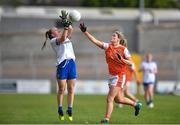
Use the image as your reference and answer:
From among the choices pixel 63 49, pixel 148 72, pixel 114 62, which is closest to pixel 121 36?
pixel 114 62

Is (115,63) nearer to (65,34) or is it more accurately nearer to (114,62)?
(114,62)

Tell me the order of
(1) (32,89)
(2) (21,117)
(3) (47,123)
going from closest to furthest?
(3) (47,123) < (2) (21,117) < (1) (32,89)

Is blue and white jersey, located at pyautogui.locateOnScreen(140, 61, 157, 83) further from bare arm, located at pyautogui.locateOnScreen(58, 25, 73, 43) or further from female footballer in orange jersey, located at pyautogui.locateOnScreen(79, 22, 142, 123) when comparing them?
bare arm, located at pyautogui.locateOnScreen(58, 25, 73, 43)

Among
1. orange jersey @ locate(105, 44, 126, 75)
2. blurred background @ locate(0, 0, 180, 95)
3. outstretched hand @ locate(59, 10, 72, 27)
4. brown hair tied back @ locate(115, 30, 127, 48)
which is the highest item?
outstretched hand @ locate(59, 10, 72, 27)

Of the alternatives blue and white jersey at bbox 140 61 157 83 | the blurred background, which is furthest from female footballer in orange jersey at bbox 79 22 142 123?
the blurred background

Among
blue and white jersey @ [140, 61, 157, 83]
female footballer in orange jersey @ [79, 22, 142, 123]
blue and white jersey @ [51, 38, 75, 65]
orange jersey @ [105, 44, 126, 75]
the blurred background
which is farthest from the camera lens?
the blurred background

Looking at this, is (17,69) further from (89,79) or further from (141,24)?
(141,24)

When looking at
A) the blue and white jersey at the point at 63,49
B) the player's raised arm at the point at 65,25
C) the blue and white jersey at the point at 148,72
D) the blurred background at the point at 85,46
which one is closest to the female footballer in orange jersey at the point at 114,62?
the player's raised arm at the point at 65,25

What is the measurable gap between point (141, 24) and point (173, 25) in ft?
9.39

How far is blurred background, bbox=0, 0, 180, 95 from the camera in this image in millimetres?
43469

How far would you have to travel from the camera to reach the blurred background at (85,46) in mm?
43469

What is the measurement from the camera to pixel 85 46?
53.7 m

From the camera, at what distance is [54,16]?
59.3 m

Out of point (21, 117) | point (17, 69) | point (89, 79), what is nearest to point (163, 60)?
point (89, 79)
